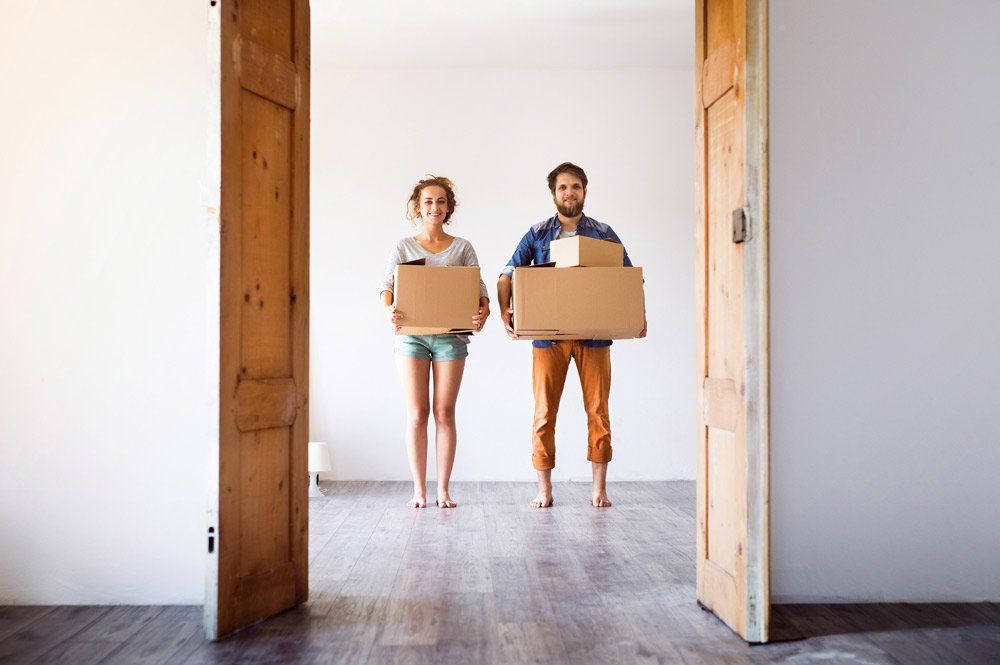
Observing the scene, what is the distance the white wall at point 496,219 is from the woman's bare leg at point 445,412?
0.94 meters

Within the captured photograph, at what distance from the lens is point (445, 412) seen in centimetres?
421

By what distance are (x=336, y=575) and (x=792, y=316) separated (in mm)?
1600

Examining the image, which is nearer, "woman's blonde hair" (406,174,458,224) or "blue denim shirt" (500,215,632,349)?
"blue denim shirt" (500,215,632,349)

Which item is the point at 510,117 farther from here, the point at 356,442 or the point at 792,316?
the point at 792,316

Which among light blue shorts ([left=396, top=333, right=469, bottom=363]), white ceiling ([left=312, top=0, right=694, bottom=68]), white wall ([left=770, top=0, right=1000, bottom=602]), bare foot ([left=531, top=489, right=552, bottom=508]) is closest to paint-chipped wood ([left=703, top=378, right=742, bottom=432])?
white wall ([left=770, top=0, right=1000, bottom=602])

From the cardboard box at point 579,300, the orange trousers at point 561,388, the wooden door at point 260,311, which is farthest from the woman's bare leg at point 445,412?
the wooden door at point 260,311

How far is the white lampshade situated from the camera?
15.5 feet

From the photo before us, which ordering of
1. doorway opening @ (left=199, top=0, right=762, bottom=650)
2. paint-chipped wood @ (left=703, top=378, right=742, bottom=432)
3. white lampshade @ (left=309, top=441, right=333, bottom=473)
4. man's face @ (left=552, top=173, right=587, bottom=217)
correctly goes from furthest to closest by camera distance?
1. white lampshade @ (left=309, top=441, right=333, bottom=473)
2. man's face @ (left=552, top=173, right=587, bottom=217)
3. doorway opening @ (left=199, top=0, right=762, bottom=650)
4. paint-chipped wood @ (left=703, top=378, right=742, bottom=432)

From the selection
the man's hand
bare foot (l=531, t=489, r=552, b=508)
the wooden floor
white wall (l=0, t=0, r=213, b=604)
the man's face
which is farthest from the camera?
bare foot (l=531, t=489, r=552, b=508)

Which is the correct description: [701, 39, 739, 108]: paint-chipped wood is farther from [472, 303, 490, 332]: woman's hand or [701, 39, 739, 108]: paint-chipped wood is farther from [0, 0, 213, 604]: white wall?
[472, 303, 490, 332]: woman's hand

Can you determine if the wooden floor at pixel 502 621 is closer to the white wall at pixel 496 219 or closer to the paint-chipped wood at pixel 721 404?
the paint-chipped wood at pixel 721 404

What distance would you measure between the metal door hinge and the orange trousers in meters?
1.85

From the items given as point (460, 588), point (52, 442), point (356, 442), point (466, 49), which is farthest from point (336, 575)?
point (466, 49)

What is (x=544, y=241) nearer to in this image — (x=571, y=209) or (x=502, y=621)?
(x=571, y=209)
